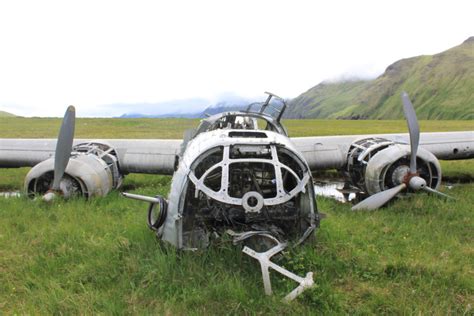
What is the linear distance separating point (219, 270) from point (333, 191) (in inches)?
380

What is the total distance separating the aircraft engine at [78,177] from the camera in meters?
10.6

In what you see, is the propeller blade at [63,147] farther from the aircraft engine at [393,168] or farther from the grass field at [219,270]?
the aircraft engine at [393,168]

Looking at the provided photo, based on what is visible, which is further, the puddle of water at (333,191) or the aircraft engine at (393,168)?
the puddle of water at (333,191)

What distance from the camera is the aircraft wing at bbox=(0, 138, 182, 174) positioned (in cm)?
1359

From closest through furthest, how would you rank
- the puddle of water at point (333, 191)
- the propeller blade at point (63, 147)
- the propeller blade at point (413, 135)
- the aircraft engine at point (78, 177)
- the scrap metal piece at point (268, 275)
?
the scrap metal piece at point (268, 275), the propeller blade at point (63, 147), the propeller blade at point (413, 135), the aircraft engine at point (78, 177), the puddle of water at point (333, 191)

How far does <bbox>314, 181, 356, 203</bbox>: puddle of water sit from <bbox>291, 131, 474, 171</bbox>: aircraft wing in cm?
104

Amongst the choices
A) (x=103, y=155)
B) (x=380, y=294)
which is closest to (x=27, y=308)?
(x=380, y=294)

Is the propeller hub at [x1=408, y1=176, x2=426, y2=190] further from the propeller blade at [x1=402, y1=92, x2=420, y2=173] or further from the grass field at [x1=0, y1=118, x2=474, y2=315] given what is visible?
the grass field at [x1=0, y1=118, x2=474, y2=315]

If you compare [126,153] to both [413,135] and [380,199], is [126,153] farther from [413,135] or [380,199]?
[413,135]

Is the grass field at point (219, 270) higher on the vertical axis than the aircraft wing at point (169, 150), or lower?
lower

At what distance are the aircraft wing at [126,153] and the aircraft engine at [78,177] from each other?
1.49m

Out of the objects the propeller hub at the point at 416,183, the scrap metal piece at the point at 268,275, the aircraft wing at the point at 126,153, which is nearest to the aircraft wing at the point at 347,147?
the propeller hub at the point at 416,183

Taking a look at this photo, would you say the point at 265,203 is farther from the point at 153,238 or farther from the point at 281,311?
the point at 153,238

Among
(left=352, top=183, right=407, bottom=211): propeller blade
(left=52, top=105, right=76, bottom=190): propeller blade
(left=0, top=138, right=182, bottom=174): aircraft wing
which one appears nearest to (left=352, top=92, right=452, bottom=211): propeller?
(left=352, top=183, right=407, bottom=211): propeller blade
